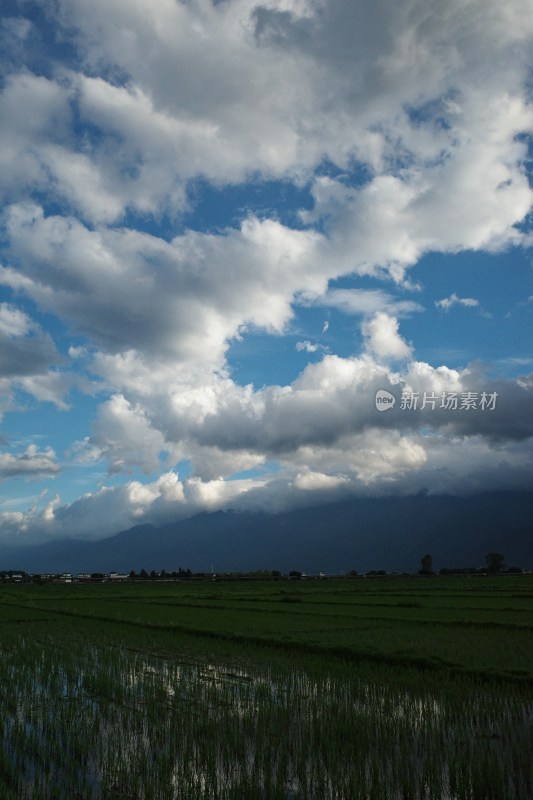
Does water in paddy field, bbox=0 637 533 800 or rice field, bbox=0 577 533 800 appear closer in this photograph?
water in paddy field, bbox=0 637 533 800

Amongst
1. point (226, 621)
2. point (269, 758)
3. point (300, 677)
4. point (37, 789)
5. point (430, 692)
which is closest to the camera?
point (37, 789)

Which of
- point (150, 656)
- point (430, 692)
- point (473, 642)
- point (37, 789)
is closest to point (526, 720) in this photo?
point (430, 692)

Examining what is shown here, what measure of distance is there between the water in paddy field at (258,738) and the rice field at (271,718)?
0.02 meters

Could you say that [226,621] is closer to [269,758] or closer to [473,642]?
[473,642]

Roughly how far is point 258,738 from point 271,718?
0.92 meters

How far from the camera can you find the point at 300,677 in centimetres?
1156

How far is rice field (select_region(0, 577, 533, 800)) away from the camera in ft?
19.7

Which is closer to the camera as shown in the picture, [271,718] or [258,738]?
[258,738]

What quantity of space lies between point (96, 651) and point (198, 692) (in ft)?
20.9

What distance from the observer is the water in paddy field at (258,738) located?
590 cm

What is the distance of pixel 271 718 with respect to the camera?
27.6 ft

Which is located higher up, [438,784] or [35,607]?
[438,784]

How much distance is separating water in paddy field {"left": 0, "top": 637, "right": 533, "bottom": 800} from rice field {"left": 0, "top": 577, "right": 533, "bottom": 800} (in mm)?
25

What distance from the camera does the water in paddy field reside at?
5.90m
